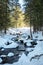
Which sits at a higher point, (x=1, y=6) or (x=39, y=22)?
(x=1, y=6)

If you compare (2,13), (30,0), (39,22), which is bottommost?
(39,22)

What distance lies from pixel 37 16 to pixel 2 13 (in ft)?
20.5

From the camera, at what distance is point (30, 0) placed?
33188mm

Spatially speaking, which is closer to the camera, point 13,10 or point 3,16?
point 3,16

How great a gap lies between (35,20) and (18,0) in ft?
40.1

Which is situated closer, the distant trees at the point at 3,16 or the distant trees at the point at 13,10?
the distant trees at the point at 3,16

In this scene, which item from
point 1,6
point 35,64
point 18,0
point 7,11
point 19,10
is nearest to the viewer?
point 35,64

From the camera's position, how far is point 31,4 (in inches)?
1315

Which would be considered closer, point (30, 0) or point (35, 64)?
point (35, 64)

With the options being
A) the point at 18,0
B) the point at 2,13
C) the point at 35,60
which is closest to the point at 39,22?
the point at 2,13

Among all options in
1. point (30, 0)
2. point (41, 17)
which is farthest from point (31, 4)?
point (41, 17)

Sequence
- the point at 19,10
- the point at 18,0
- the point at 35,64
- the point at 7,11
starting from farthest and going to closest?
the point at 19,10, the point at 18,0, the point at 7,11, the point at 35,64

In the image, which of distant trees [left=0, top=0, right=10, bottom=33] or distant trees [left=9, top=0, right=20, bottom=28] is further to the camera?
distant trees [left=9, top=0, right=20, bottom=28]

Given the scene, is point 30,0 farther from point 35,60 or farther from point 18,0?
point 35,60
